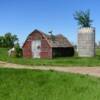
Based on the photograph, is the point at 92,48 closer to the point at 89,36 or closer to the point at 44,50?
the point at 89,36

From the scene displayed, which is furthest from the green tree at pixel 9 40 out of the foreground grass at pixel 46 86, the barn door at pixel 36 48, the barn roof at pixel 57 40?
the foreground grass at pixel 46 86

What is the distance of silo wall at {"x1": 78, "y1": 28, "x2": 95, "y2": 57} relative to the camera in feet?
154

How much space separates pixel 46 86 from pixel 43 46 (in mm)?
27033

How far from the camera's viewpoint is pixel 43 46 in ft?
147

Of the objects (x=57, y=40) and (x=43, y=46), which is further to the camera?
(x=57, y=40)

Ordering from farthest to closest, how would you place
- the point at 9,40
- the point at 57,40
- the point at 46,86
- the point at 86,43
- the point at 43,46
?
the point at 9,40, the point at 57,40, the point at 86,43, the point at 43,46, the point at 46,86

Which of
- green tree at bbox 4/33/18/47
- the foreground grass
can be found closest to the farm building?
the foreground grass

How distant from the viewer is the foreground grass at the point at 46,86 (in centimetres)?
1649

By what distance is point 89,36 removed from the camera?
47188 mm

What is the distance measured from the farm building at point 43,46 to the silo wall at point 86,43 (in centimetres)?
266

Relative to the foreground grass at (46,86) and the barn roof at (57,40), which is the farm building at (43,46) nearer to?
the barn roof at (57,40)

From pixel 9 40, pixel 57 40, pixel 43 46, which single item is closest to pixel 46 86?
pixel 43 46

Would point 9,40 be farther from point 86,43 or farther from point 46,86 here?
point 46,86

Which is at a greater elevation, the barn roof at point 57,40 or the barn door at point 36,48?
the barn roof at point 57,40
